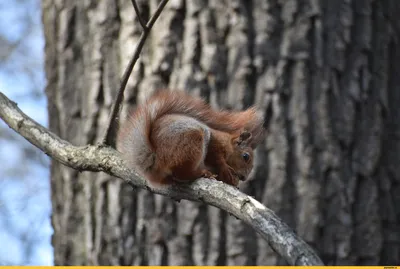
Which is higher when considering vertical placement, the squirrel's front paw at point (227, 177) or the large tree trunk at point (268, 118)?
the large tree trunk at point (268, 118)

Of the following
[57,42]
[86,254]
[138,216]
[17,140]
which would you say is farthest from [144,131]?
[17,140]

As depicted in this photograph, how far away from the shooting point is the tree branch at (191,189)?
3.26 ft

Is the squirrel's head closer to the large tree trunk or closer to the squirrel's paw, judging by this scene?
the squirrel's paw

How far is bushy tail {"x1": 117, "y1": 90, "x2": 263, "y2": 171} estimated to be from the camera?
56.6 inches

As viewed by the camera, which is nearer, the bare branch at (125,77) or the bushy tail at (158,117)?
the bare branch at (125,77)

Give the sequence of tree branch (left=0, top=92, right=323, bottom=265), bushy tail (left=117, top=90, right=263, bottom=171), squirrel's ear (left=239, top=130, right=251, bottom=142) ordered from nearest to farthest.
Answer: tree branch (left=0, top=92, right=323, bottom=265) → bushy tail (left=117, top=90, right=263, bottom=171) → squirrel's ear (left=239, top=130, right=251, bottom=142)

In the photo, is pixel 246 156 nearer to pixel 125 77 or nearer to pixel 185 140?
pixel 185 140

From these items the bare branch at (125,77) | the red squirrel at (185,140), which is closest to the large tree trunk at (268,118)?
the red squirrel at (185,140)

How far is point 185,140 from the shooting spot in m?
1.39

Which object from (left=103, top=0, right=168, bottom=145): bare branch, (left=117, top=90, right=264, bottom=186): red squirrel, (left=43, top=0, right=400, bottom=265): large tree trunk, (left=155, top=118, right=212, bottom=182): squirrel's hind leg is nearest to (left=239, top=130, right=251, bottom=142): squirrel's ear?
(left=117, top=90, right=264, bottom=186): red squirrel

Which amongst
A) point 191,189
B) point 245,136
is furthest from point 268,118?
point 191,189

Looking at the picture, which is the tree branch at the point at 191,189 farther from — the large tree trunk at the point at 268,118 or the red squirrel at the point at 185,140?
the large tree trunk at the point at 268,118

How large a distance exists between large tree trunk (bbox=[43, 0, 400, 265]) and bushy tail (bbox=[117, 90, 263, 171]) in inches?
25.1

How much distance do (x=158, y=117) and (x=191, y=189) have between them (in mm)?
209
